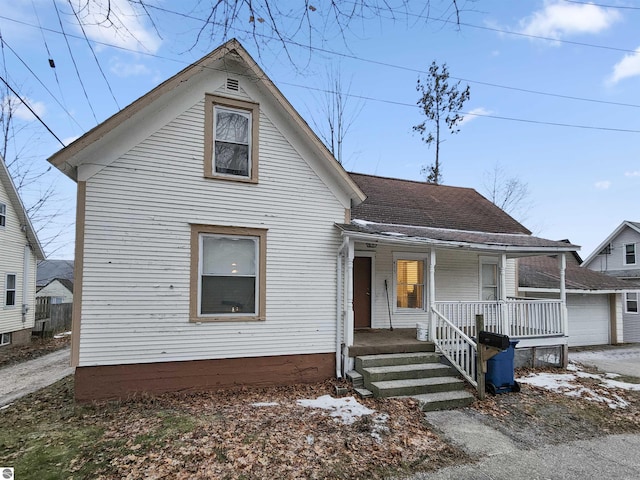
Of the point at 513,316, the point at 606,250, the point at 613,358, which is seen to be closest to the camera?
the point at 513,316

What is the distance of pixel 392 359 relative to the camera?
279 inches

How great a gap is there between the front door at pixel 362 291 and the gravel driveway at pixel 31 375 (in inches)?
296

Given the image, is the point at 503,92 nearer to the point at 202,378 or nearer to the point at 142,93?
the point at 142,93

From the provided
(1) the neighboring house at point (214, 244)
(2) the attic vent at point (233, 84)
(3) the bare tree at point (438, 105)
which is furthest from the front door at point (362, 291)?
(3) the bare tree at point (438, 105)

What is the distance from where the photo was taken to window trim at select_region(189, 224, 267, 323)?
21.8 ft

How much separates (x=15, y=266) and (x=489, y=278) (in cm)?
1805

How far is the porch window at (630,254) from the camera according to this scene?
66.4 ft

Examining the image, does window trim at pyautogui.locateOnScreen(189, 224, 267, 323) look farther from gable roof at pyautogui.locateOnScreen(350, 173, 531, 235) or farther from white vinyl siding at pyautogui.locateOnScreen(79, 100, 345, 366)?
gable roof at pyautogui.locateOnScreen(350, 173, 531, 235)

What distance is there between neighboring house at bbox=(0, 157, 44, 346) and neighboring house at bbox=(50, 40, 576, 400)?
10.5m

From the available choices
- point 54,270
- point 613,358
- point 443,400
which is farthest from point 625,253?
point 54,270

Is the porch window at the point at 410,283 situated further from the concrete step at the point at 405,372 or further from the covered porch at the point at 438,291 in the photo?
the concrete step at the point at 405,372

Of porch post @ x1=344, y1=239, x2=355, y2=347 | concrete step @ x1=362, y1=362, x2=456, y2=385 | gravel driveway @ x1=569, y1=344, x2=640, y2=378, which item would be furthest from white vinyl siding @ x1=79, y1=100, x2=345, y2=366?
gravel driveway @ x1=569, y1=344, x2=640, y2=378

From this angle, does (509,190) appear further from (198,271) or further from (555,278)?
(198,271)

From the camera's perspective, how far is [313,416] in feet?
17.8
